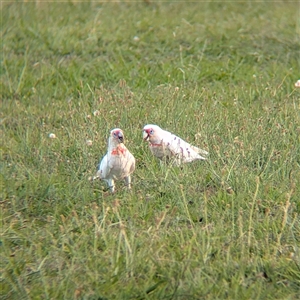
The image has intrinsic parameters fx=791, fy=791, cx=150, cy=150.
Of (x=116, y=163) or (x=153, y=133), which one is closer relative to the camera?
(x=116, y=163)

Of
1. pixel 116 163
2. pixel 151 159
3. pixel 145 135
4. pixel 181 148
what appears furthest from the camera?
pixel 151 159

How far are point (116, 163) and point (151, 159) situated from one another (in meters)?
0.66

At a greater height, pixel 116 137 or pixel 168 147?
pixel 116 137

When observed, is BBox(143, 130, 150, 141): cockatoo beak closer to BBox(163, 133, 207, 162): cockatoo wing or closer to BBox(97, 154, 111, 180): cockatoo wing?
BBox(163, 133, 207, 162): cockatoo wing

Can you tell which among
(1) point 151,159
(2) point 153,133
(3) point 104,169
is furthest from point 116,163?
(1) point 151,159

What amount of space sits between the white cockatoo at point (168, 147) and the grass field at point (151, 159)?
0.23 feet

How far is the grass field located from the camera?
3961mm

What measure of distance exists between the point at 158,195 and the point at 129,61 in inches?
142

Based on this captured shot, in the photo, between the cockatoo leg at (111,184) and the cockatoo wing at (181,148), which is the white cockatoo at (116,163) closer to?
the cockatoo leg at (111,184)

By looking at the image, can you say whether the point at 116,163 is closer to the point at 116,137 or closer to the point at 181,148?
the point at 116,137

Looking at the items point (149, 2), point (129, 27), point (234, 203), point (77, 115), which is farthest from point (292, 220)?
point (149, 2)

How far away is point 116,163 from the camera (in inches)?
193

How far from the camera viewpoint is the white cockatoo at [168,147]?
5262 millimetres

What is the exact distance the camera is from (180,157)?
17.1 feet
